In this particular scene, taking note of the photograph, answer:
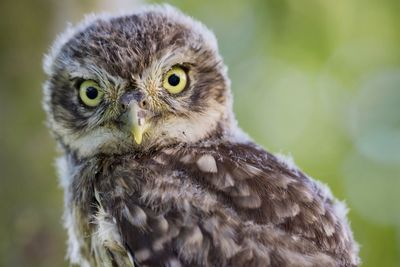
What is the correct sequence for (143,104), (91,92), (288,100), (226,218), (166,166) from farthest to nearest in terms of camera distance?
(288,100)
(91,92)
(143,104)
(166,166)
(226,218)

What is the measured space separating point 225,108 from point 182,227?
113 cm

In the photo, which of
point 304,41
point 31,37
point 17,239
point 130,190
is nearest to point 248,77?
point 304,41

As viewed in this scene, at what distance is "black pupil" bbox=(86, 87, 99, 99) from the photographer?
369cm

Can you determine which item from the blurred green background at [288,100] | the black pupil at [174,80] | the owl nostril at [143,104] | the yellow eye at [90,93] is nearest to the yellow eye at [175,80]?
the black pupil at [174,80]

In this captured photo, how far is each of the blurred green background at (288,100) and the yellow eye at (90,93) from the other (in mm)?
958

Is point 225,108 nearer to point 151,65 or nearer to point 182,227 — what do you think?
point 151,65

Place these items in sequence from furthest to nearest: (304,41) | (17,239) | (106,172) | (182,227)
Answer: (304,41), (17,239), (106,172), (182,227)

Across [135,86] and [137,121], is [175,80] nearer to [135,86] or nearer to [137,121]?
[135,86]

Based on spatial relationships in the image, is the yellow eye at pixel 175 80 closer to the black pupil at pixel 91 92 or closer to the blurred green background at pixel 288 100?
the black pupil at pixel 91 92

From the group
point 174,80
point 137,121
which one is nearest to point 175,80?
point 174,80

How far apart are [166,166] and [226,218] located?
0.45 metres

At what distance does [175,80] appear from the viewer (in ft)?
12.4

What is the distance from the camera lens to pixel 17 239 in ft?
14.1

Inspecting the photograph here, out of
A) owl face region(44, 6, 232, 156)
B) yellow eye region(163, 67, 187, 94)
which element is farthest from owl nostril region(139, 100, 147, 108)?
yellow eye region(163, 67, 187, 94)
